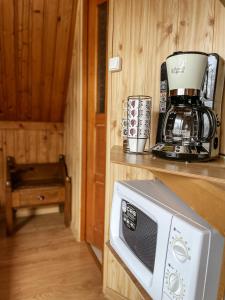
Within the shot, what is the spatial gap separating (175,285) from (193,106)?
1.96 ft

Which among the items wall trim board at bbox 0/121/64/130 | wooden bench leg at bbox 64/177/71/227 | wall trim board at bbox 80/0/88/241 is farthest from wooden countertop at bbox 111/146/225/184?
wall trim board at bbox 0/121/64/130

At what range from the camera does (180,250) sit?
0.69m

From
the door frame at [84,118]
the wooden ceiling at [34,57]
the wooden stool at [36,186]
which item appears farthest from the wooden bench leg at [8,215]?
the wooden ceiling at [34,57]

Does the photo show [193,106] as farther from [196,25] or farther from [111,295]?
[111,295]

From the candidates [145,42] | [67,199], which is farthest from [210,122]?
[67,199]

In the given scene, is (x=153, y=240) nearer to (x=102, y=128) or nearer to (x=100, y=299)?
(x=100, y=299)

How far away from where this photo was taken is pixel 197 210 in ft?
2.29

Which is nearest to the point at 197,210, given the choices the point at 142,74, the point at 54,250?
the point at 142,74

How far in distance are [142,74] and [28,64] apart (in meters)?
1.42

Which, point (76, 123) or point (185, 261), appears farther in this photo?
point (76, 123)

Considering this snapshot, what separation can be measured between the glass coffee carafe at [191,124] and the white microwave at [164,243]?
0.22 metres

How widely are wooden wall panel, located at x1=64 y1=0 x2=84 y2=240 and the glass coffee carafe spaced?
149 cm

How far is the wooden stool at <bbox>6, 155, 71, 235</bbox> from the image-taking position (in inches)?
102

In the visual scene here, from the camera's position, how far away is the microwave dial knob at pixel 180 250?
677 millimetres
